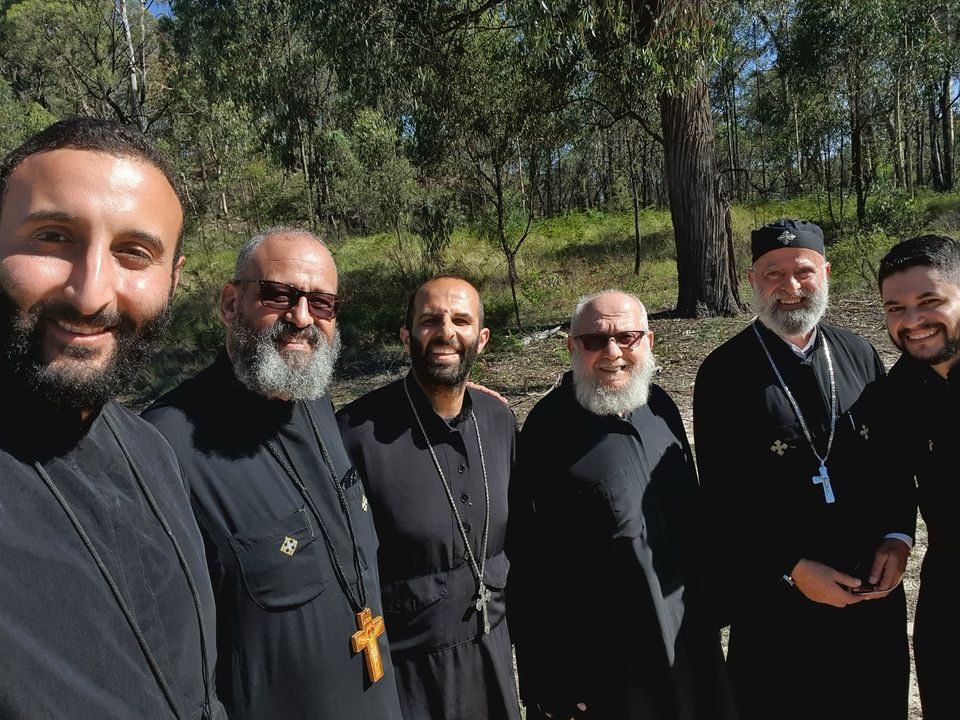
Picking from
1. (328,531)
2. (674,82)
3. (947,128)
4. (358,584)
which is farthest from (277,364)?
(947,128)

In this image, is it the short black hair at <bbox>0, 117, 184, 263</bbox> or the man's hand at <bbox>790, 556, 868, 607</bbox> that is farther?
the man's hand at <bbox>790, 556, 868, 607</bbox>

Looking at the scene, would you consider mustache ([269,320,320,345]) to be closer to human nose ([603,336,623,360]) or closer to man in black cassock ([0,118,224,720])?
man in black cassock ([0,118,224,720])

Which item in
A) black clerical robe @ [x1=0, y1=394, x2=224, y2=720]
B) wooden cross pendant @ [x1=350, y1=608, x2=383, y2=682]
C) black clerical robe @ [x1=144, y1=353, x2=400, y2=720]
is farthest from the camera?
wooden cross pendant @ [x1=350, y1=608, x2=383, y2=682]

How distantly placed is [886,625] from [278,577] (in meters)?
2.21

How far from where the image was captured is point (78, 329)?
3.64 feet

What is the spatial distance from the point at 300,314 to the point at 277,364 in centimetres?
20

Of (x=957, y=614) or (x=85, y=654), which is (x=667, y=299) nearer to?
(x=957, y=614)

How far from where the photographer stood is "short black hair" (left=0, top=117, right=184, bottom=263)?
112cm

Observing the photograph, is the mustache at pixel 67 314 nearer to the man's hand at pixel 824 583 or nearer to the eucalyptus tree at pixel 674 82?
the man's hand at pixel 824 583

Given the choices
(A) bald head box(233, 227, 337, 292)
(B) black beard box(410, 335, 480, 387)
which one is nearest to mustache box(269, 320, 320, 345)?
(A) bald head box(233, 227, 337, 292)

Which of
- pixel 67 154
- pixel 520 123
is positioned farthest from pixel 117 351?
pixel 520 123

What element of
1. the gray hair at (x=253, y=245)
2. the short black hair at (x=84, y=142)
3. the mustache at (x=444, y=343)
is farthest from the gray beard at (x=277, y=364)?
the short black hair at (x=84, y=142)

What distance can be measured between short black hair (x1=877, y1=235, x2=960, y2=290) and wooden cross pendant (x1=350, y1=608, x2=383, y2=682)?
202 cm

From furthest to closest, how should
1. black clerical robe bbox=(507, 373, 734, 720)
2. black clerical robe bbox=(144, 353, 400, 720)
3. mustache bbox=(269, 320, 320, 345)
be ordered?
black clerical robe bbox=(507, 373, 734, 720)
mustache bbox=(269, 320, 320, 345)
black clerical robe bbox=(144, 353, 400, 720)
